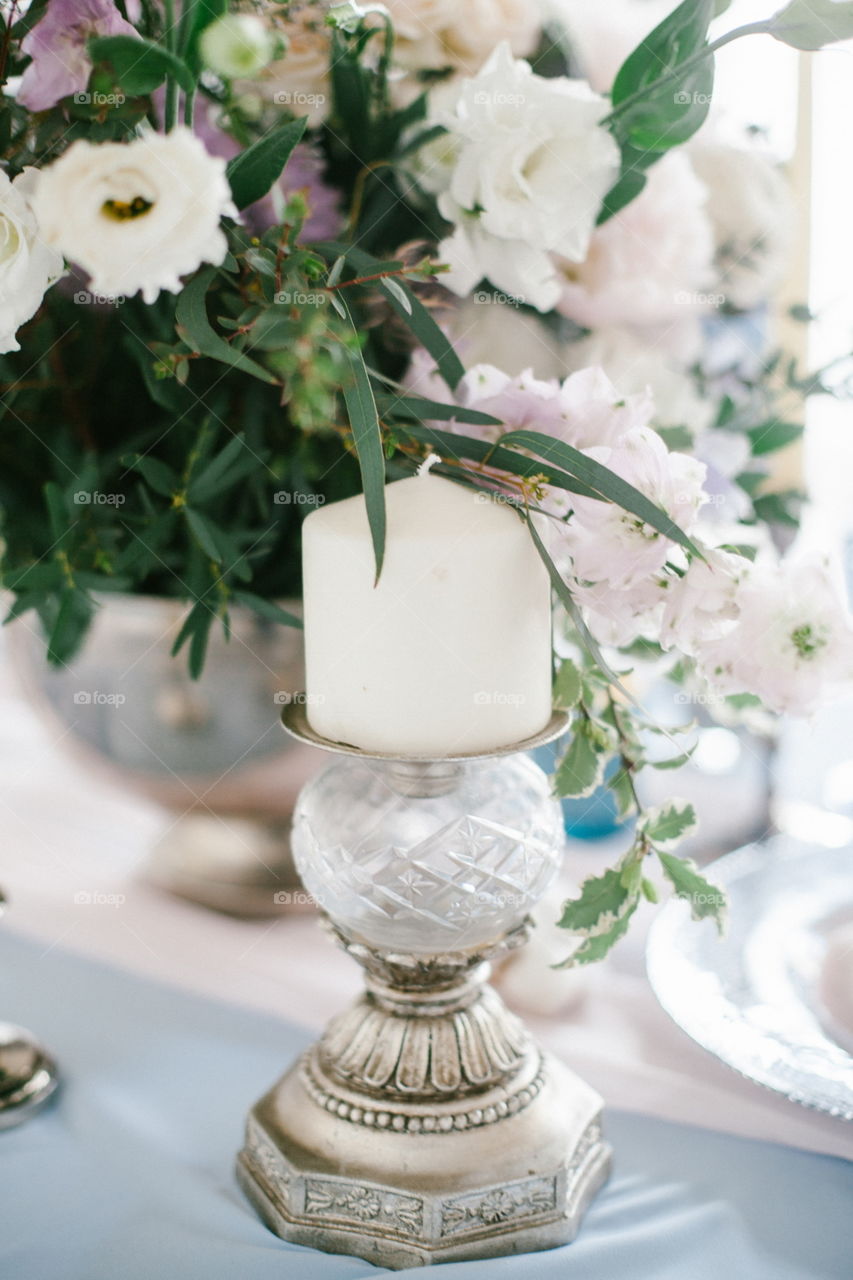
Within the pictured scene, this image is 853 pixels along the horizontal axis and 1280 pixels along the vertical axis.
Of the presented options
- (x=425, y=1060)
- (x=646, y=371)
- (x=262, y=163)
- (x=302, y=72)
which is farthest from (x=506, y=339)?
(x=425, y=1060)

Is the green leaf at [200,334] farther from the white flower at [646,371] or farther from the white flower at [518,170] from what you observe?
the white flower at [646,371]

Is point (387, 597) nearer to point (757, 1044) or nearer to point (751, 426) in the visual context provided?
point (757, 1044)

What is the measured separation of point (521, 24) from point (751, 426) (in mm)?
256

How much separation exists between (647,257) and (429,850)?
1.16 feet

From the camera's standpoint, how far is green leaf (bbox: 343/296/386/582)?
0.35 m

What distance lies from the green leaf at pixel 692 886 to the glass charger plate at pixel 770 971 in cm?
2

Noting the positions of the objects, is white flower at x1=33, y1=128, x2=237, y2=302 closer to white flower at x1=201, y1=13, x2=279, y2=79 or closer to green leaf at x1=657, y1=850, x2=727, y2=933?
white flower at x1=201, y1=13, x2=279, y2=79

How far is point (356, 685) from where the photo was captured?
38cm

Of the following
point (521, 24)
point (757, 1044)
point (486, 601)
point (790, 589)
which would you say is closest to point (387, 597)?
point (486, 601)

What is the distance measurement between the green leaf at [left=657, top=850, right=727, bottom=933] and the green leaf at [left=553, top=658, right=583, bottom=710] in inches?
2.6

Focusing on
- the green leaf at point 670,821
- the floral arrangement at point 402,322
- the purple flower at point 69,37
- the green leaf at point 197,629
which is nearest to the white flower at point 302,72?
the floral arrangement at point 402,322

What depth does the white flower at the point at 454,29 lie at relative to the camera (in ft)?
1.64

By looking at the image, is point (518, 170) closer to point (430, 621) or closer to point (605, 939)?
point (430, 621)

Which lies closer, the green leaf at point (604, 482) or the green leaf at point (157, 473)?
the green leaf at point (604, 482)
